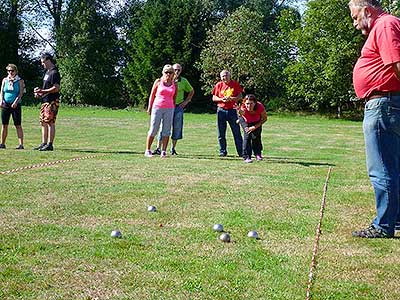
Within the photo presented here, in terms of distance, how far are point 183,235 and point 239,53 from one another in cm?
3550

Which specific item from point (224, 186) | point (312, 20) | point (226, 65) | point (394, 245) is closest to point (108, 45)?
point (226, 65)

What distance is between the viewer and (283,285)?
10.8ft

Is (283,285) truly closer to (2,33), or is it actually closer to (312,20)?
(312,20)

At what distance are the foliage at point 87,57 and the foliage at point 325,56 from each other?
14774mm

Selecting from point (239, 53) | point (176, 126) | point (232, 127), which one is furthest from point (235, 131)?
point (239, 53)

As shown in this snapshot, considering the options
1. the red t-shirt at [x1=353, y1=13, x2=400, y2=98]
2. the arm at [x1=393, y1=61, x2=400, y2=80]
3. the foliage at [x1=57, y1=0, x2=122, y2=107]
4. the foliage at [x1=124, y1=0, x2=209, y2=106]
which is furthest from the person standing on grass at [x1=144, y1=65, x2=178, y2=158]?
the foliage at [x1=57, y1=0, x2=122, y2=107]

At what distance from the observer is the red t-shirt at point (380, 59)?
422 centimetres

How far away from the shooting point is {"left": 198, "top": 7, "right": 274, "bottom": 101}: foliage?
39.0 meters

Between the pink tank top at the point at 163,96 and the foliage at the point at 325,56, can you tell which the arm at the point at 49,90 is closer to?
the pink tank top at the point at 163,96

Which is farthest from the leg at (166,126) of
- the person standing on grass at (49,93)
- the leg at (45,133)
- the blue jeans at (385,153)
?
the blue jeans at (385,153)

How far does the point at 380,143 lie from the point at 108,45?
43.0 m

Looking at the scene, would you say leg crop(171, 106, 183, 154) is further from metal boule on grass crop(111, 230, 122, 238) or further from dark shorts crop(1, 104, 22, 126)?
metal boule on grass crop(111, 230, 122, 238)

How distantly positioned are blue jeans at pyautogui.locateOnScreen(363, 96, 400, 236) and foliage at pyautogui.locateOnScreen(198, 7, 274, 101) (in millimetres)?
34636

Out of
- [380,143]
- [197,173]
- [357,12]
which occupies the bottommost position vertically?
[197,173]
